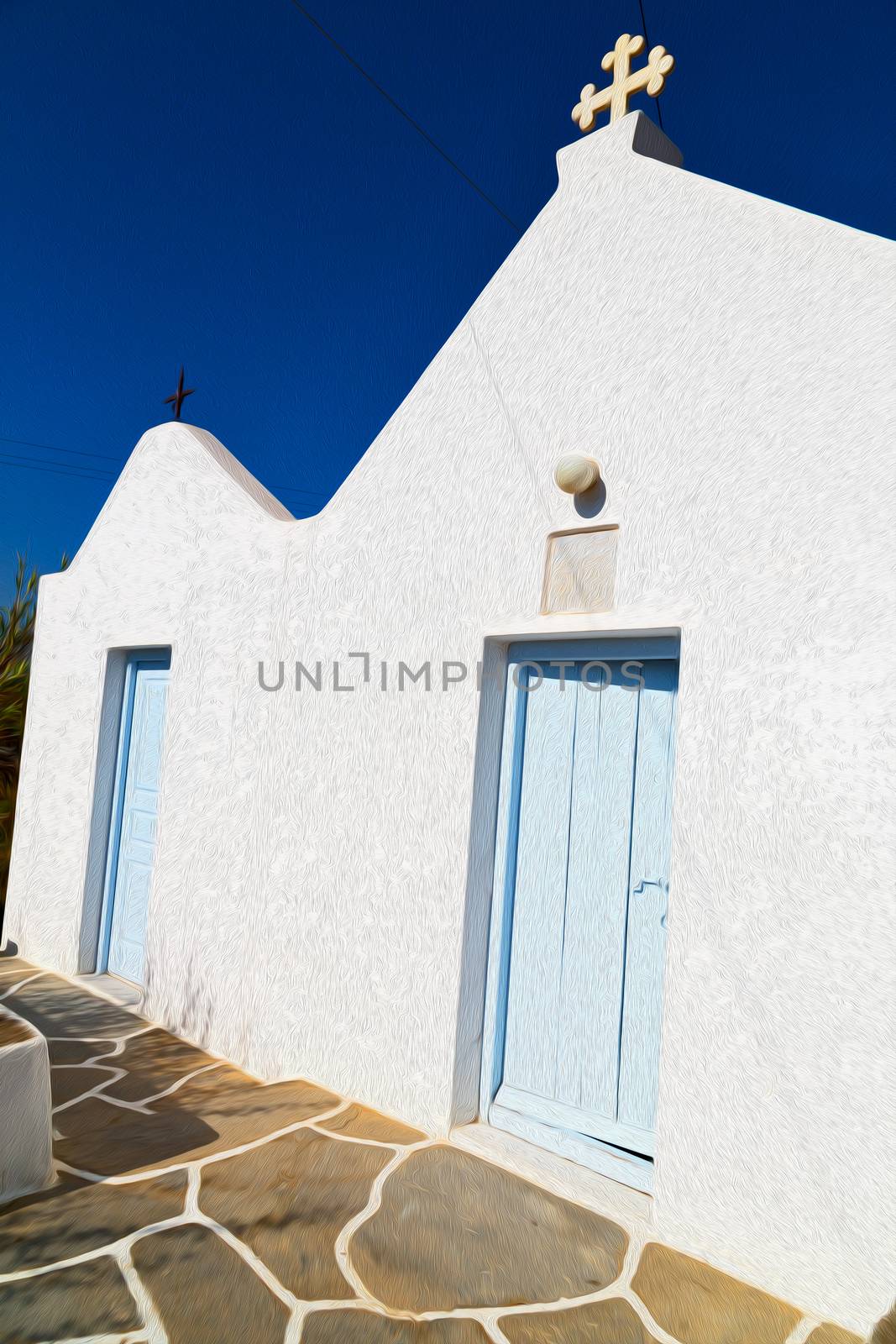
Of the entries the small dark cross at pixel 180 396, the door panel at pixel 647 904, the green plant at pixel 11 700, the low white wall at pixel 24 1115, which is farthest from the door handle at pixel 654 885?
the green plant at pixel 11 700

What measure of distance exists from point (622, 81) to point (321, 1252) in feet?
19.6

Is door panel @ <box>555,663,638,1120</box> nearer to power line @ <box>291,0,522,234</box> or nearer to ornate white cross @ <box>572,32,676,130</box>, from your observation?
ornate white cross @ <box>572,32,676,130</box>

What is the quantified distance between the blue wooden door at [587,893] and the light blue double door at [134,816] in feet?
12.0

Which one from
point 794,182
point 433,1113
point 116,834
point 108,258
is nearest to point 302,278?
point 108,258

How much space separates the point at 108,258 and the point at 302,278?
3.21 metres

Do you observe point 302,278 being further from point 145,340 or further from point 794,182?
point 794,182

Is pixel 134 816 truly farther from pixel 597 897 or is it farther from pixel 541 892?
pixel 597 897

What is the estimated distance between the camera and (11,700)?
30.1ft

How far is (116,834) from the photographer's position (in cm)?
720

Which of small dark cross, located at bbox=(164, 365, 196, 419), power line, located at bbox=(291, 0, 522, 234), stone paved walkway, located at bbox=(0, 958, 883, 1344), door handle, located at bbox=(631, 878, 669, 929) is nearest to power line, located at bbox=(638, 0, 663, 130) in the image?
power line, located at bbox=(291, 0, 522, 234)

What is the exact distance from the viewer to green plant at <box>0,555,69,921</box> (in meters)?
9.08

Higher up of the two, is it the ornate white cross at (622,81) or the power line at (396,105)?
the power line at (396,105)

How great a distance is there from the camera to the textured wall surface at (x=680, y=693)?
10.4 feet

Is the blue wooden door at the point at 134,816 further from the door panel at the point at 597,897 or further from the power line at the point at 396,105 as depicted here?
the power line at the point at 396,105
